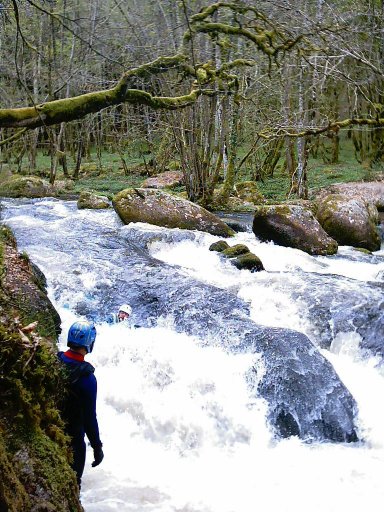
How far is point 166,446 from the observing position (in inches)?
204

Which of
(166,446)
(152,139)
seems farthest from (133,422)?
(152,139)

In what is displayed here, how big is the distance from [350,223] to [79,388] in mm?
9582

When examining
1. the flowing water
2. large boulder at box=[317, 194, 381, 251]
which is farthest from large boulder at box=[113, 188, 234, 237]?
large boulder at box=[317, 194, 381, 251]

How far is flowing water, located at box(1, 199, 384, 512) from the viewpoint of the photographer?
4.51m

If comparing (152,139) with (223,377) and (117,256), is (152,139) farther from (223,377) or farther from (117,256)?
(223,377)

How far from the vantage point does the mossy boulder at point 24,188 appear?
56.6 feet

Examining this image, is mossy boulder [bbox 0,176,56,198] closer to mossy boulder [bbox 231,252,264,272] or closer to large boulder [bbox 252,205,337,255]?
large boulder [bbox 252,205,337,255]

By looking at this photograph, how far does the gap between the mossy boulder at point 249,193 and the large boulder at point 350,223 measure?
4.52 metres

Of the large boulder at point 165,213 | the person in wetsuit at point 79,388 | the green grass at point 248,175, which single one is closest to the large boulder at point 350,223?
the large boulder at point 165,213

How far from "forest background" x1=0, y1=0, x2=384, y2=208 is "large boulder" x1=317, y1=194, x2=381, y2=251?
176 centimetres

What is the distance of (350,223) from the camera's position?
12.0m

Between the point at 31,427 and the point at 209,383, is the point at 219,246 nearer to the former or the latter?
the point at 209,383

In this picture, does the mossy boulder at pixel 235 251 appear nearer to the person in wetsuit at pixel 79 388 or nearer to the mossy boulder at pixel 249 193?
the person in wetsuit at pixel 79 388

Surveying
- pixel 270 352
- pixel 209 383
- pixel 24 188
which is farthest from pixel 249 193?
pixel 209 383
